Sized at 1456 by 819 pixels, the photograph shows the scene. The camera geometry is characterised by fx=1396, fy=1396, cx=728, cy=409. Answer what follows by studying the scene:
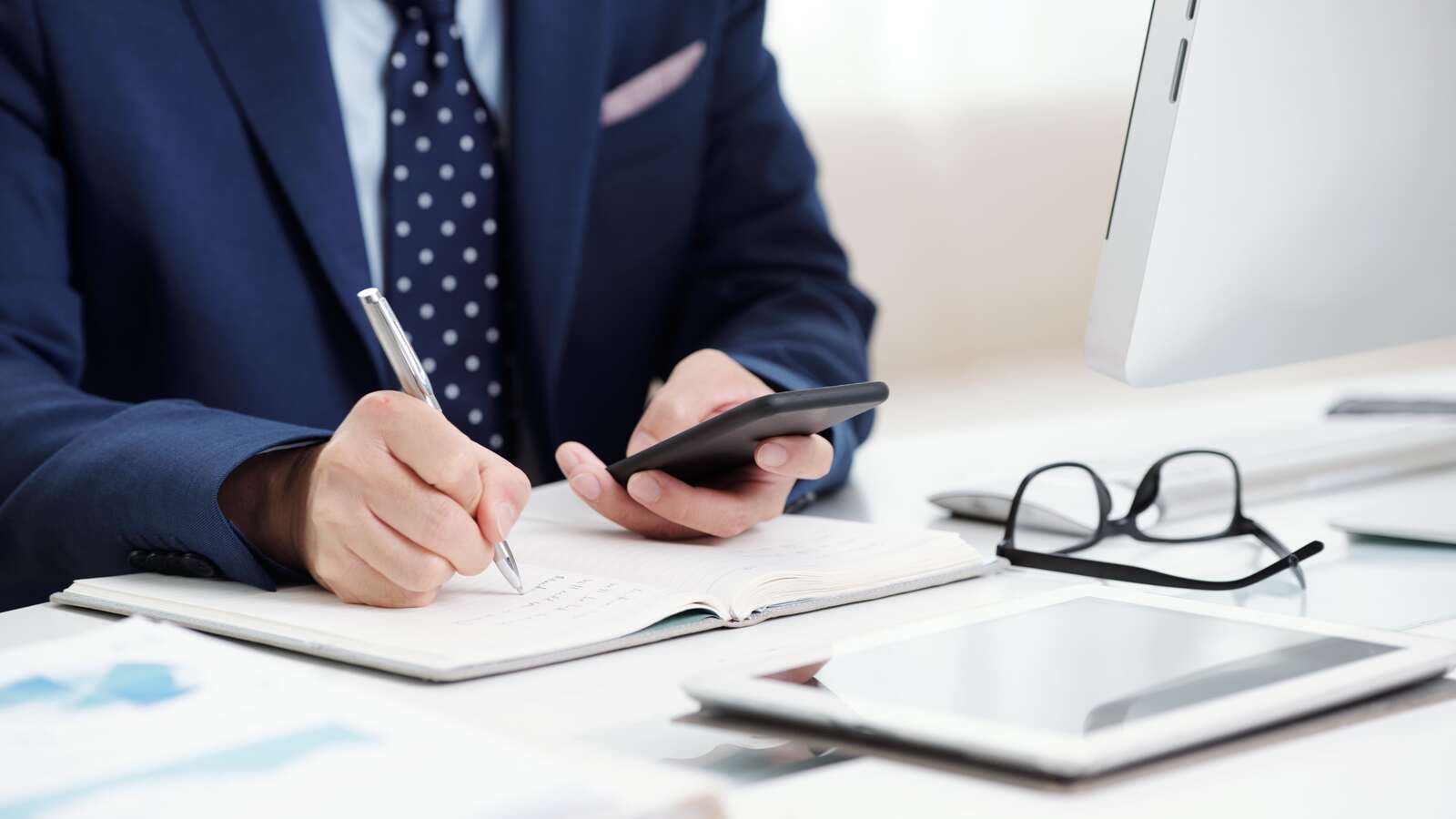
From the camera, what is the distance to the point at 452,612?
597 millimetres

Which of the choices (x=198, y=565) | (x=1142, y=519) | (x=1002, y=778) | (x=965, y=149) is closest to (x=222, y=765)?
(x=1002, y=778)

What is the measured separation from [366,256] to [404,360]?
0.44 m

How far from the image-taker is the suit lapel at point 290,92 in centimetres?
102

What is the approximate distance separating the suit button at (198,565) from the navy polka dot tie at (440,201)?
45 cm

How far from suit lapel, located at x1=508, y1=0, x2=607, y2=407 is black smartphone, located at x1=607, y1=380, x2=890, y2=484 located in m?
0.42

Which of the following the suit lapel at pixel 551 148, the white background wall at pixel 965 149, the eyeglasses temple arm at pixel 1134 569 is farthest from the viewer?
the white background wall at pixel 965 149

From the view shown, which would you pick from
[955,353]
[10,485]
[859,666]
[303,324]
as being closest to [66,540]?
[10,485]

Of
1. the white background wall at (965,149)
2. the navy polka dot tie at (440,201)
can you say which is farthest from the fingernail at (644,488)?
the white background wall at (965,149)

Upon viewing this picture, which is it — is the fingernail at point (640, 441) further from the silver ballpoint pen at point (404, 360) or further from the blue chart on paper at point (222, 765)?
the blue chart on paper at point (222, 765)

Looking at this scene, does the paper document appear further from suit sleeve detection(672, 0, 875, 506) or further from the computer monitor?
suit sleeve detection(672, 0, 875, 506)

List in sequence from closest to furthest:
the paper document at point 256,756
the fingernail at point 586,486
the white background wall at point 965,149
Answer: the paper document at point 256,756
the fingernail at point 586,486
the white background wall at point 965,149

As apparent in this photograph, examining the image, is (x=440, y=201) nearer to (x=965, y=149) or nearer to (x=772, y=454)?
(x=772, y=454)

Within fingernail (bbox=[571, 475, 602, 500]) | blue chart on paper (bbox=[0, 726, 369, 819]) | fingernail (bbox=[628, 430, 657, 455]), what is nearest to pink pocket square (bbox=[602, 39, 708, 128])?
fingernail (bbox=[628, 430, 657, 455])

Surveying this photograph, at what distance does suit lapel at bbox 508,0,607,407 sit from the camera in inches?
44.7
